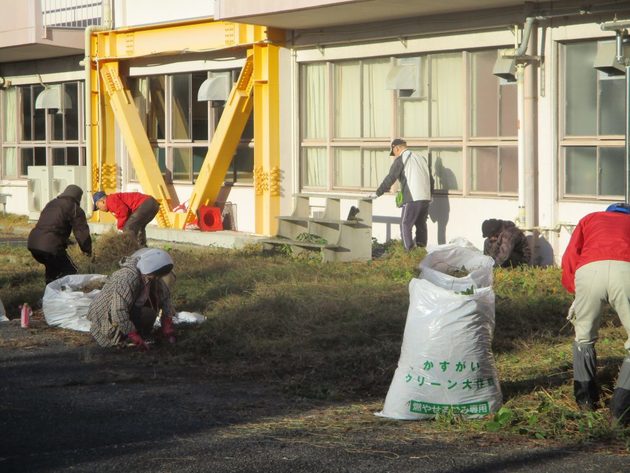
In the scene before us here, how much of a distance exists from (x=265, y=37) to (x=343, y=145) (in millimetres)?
2123

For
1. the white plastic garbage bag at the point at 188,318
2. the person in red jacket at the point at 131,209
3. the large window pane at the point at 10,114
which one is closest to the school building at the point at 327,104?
the large window pane at the point at 10,114

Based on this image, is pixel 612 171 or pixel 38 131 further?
pixel 38 131

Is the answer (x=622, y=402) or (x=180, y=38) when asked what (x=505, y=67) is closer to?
(x=180, y=38)

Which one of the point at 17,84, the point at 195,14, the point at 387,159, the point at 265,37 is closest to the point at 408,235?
the point at 387,159

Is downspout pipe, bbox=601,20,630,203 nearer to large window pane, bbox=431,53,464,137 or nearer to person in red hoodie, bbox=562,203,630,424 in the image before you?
large window pane, bbox=431,53,464,137

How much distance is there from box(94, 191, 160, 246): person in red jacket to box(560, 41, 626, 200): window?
17.8ft

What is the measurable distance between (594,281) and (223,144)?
1180 centimetres

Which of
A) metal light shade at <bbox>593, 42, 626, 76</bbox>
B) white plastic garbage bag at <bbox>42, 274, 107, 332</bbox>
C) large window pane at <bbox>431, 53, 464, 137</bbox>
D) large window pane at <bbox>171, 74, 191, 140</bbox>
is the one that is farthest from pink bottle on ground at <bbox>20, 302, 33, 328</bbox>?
large window pane at <bbox>171, 74, 191, 140</bbox>

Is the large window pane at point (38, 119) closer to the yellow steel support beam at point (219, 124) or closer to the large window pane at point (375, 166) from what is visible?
the yellow steel support beam at point (219, 124)

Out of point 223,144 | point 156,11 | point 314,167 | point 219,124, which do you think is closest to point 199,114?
point 219,124

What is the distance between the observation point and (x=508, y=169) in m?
15.4

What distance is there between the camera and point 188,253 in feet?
54.6

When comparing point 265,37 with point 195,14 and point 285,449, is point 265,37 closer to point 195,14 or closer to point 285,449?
point 195,14

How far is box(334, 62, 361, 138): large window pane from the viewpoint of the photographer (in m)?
17.4
